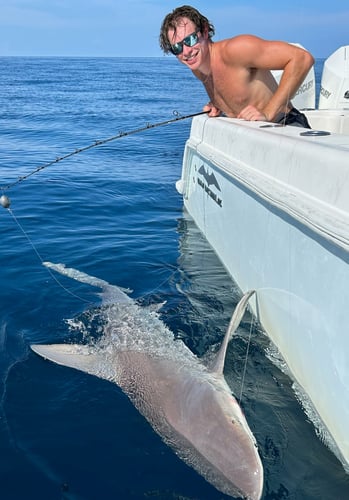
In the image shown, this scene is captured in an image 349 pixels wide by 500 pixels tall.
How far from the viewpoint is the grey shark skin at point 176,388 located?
2279 millimetres

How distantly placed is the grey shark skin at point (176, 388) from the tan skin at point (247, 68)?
194 cm

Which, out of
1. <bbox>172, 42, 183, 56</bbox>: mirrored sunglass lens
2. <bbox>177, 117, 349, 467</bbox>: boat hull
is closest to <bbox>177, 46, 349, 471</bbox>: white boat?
<bbox>177, 117, 349, 467</bbox>: boat hull

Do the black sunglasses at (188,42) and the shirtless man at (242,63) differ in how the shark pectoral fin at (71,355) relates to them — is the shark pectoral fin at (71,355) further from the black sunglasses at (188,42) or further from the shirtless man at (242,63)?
the black sunglasses at (188,42)

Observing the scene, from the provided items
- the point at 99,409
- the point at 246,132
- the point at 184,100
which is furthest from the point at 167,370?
the point at 184,100

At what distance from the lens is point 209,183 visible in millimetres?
5277

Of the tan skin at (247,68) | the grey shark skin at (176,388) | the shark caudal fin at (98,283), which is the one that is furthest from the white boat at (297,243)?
the shark caudal fin at (98,283)

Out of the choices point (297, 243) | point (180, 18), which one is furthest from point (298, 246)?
point (180, 18)

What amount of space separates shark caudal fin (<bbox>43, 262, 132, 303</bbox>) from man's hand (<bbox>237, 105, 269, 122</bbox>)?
2026mm

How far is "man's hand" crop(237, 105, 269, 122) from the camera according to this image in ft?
14.5

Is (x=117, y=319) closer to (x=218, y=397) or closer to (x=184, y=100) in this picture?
(x=218, y=397)

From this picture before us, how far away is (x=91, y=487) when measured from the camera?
2.63 meters

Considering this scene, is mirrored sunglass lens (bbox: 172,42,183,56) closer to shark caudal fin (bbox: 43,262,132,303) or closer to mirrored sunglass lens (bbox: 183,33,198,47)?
mirrored sunglass lens (bbox: 183,33,198,47)

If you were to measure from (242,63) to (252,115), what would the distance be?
522 mm

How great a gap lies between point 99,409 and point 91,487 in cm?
62
